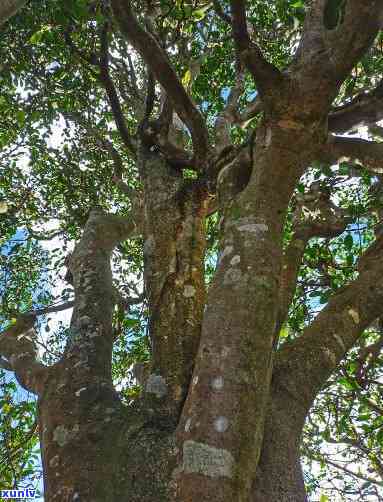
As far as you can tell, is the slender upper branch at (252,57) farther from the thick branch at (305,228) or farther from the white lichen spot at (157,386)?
the white lichen spot at (157,386)

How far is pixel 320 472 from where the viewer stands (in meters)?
7.53

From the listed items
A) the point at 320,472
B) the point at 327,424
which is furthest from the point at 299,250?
the point at 320,472

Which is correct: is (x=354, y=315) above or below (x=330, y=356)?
above

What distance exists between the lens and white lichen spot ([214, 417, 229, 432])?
4.98ft

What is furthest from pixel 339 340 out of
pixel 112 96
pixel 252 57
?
pixel 112 96

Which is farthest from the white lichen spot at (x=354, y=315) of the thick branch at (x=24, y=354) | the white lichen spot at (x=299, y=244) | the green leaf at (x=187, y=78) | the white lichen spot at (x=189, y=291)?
the green leaf at (x=187, y=78)

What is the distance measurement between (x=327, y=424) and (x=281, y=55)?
5.20m

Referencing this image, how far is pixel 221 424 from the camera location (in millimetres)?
1527

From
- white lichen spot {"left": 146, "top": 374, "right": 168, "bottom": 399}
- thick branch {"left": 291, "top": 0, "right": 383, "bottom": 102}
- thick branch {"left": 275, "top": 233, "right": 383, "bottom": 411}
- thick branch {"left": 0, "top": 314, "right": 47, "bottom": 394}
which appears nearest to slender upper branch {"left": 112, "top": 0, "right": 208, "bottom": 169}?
thick branch {"left": 291, "top": 0, "right": 383, "bottom": 102}

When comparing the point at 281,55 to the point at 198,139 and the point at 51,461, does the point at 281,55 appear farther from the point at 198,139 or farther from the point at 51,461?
the point at 51,461

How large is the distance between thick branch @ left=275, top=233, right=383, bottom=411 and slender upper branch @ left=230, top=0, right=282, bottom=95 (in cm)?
121

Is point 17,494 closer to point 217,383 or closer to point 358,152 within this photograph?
point 217,383

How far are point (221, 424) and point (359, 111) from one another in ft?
7.20

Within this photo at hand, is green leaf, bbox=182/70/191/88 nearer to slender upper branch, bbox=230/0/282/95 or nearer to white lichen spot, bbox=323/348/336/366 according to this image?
slender upper branch, bbox=230/0/282/95
